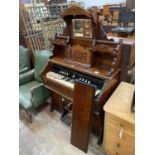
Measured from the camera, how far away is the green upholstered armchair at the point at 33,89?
2.20 m

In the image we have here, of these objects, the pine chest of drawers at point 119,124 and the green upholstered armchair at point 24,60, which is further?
the green upholstered armchair at point 24,60

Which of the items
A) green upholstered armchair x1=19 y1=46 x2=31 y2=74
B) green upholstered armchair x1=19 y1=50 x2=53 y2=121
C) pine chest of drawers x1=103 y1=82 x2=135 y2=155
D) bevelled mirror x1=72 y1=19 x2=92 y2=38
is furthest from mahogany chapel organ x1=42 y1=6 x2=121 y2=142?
green upholstered armchair x1=19 y1=46 x2=31 y2=74

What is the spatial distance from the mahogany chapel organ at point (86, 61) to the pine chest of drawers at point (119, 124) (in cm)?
14

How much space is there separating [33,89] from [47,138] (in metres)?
0.69

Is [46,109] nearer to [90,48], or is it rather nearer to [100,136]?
[100,136]

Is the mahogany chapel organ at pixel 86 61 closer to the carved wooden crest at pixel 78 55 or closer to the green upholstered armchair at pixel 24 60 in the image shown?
the carved wooden crest at pixel 78 55

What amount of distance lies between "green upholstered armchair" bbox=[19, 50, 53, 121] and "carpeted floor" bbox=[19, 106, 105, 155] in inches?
7.0

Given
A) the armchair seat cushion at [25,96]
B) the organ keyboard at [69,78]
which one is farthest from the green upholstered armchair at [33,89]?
the organ keyboard at [69,78]

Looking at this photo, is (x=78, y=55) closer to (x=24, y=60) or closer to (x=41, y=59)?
(x=41, y=59)

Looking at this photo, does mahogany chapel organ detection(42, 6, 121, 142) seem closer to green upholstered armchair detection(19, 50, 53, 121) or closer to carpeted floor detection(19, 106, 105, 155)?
green upholstered armchair detection(19, 50, 53, 121)

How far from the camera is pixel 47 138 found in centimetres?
206

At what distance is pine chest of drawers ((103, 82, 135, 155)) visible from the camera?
1.38 metres

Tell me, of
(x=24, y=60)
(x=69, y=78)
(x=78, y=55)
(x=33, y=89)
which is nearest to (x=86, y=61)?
(x=78, y=55)

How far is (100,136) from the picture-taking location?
6.27 feet
